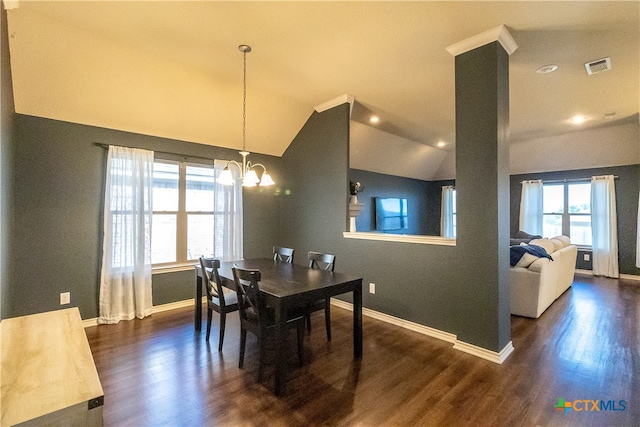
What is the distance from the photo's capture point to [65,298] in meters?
3.33

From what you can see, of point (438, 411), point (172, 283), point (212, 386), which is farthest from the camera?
point (172, 283)

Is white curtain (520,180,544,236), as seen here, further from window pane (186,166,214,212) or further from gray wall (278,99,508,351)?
window pane (186,166,214,212)

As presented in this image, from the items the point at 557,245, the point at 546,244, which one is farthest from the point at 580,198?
the point at 546,244

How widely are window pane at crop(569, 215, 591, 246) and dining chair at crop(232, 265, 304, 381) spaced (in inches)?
281

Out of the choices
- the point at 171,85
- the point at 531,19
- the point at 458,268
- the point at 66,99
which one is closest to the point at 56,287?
the point at 66,99

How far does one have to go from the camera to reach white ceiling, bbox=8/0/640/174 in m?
2.35

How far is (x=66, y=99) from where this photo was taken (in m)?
3.15

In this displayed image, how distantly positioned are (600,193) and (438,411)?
6.79 m

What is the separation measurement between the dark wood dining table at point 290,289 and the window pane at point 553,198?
6570mm

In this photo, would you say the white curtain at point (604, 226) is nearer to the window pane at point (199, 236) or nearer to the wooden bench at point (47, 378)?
the window pane at point (199, 236)

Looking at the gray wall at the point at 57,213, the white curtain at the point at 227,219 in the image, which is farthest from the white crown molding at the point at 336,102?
the gray wall at the point at 57,213

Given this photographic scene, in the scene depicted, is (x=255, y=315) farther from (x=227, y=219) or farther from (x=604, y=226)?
(x=604, y=226)

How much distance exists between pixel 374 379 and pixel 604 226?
22.0ft

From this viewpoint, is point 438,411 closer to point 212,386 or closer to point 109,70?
point 212,386
